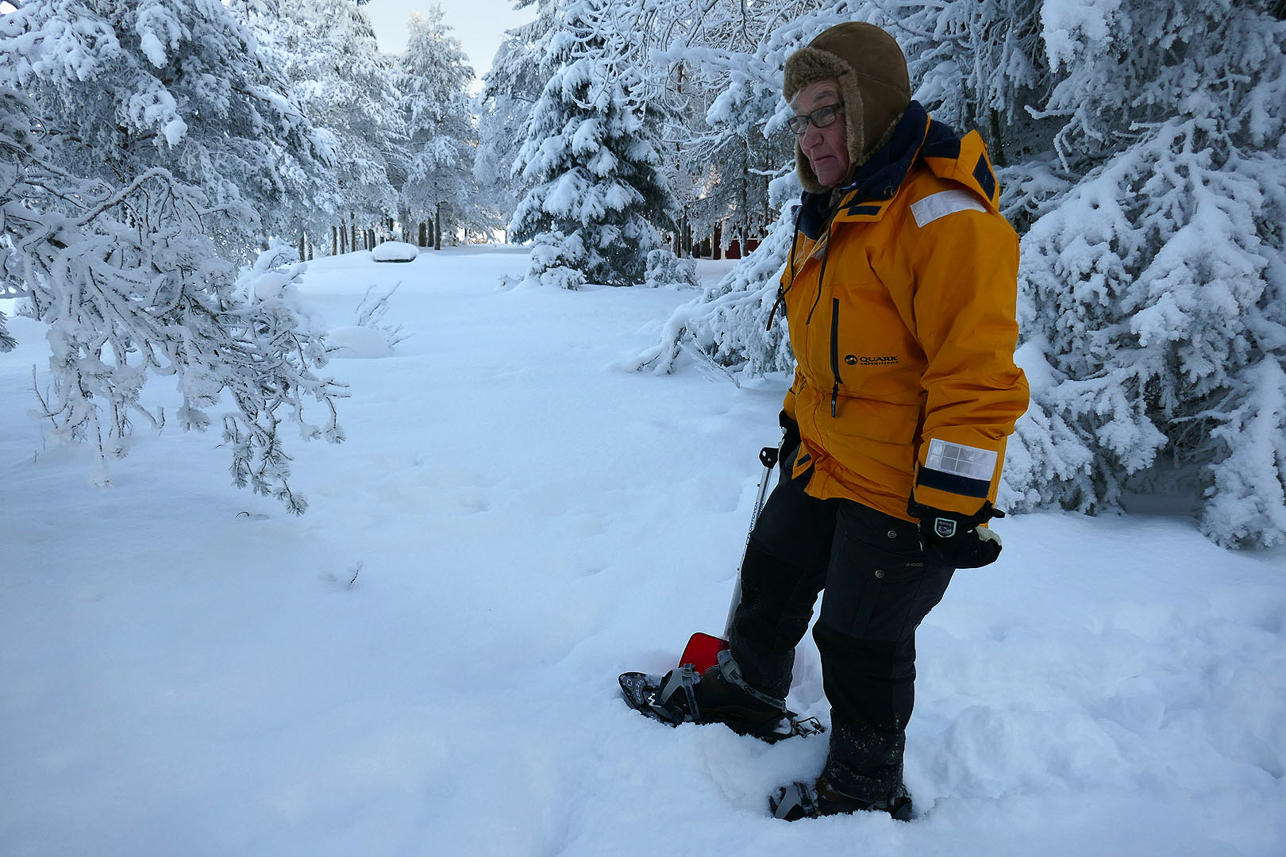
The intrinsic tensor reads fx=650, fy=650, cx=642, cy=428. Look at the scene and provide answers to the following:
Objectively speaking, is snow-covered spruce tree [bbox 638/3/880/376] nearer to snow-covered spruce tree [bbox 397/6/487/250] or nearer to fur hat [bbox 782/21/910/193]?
fur hat [bbox 782/21/910/193]

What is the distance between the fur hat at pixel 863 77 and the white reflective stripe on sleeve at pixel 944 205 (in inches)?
11.0

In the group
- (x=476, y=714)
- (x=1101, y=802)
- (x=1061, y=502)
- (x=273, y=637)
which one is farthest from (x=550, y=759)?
(x=1061, y=502)

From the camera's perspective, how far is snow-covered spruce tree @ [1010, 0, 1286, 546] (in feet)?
10.3

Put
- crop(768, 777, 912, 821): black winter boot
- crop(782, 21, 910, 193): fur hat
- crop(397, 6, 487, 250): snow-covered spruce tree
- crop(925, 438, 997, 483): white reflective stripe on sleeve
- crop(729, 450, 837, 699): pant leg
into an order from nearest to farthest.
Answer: crop(925, 438, 997, 483): white reflective stripe on sleeve < crop(782, 21, 910, 193): fur hat < crop(768, 777, 912, 821): black winter boot < crop(729, 450, 837, 699): pant leg < crop(397, 6, 487, 250): snow-covered spruce tree

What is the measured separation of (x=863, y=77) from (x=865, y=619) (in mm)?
1475

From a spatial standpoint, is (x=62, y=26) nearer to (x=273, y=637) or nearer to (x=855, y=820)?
(x=273, y=637)

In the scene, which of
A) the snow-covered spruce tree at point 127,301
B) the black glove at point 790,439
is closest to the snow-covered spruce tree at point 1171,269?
the black glove at point 790,439

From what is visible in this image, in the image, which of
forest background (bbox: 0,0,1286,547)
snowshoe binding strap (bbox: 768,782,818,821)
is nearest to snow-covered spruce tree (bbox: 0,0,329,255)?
forest background (bbox: 0,0,1286,547)

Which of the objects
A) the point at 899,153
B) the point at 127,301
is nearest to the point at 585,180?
the point at 127,301

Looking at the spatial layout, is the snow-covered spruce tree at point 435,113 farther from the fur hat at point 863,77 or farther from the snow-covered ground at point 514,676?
the fur hat at point 863,77

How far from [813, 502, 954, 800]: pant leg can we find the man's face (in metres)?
0.97

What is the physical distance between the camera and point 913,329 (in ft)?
5.50

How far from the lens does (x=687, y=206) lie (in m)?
19.0

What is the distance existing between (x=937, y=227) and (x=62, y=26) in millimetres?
10491
